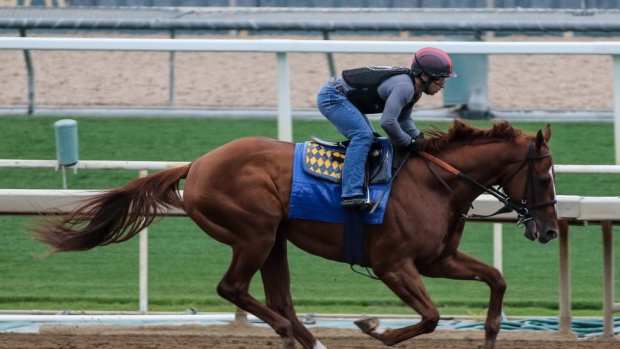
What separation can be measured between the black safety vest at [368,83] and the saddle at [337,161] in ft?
0.65

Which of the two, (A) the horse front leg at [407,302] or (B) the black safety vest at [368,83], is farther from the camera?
(B) the black safety vest at [368,83]

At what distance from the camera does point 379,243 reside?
5.88 metres

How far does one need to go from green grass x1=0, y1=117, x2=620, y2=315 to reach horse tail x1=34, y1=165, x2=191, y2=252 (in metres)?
1.72

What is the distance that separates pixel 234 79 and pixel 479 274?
592 centimetres

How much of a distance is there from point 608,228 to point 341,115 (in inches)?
73.0

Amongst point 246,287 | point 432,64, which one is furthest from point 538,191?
point 246,287

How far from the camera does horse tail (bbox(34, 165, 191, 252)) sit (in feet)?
20.5

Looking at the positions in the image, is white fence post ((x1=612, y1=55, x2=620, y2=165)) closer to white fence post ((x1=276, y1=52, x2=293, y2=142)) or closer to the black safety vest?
the black safety vest

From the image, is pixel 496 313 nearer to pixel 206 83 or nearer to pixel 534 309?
pixel 534 309

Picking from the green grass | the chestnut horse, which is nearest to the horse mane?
the chestnut horse

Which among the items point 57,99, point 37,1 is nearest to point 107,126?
point 57,99

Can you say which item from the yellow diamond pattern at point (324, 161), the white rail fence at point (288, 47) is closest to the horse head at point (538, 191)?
the yellow diamond pattern at point (324, 161)

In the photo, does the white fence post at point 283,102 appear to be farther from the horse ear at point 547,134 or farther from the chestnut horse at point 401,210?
the horse ear at point 547,134

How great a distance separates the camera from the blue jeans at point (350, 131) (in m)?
5.80
